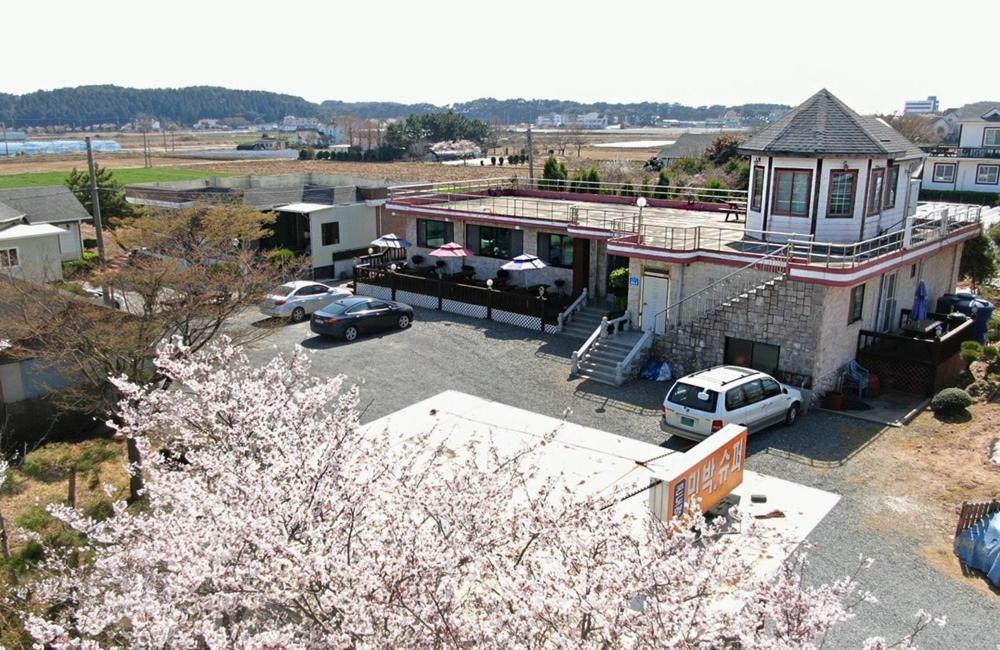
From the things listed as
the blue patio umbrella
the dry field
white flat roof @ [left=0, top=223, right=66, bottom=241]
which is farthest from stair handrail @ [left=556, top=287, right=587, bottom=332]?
white flat roof @ [left=0, top=223, right=66, bottom=241]

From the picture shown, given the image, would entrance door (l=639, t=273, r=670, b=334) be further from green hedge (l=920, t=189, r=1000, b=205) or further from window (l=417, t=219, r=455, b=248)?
green hedge (l=920, t=189, r=1000, b=205)

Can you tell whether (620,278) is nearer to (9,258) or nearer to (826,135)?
(826,135)

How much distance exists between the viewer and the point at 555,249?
3061cm

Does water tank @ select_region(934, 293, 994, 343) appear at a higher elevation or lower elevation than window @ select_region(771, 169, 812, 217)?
lower

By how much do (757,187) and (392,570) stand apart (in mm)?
21108

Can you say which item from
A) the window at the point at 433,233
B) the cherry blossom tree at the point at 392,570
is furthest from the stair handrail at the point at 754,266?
the cherry blossom tree at the point at 392,570

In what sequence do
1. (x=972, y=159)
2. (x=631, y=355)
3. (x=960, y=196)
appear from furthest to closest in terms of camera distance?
(x=960, y=196) → (x=972, y=159) → (x=631, y=355)

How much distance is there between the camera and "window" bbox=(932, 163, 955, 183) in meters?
59.7

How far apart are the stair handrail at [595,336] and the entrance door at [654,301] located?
0.54m

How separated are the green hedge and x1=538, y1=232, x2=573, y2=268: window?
4054 centimetres

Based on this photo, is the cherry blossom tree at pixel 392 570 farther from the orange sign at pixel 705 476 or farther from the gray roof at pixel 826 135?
the gray roof at pixel 826 135

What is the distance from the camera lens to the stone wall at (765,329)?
70.4ft

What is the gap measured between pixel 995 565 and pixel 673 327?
11.8 meters

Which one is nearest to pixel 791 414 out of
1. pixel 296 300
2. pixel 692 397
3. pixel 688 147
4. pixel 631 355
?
pixel 692 397
